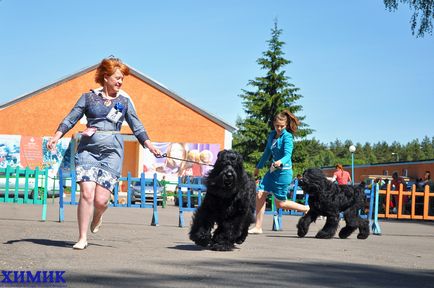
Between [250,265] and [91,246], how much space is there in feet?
7.84

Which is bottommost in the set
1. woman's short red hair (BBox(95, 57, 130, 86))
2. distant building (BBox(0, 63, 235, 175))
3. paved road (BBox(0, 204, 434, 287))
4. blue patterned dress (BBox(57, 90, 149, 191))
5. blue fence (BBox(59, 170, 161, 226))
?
paved road (BBox(0, 204, 434, 287))

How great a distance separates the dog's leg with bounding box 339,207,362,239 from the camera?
12.6 metres

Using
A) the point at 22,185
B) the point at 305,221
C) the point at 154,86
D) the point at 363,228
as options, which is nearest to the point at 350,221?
the point at 363,228

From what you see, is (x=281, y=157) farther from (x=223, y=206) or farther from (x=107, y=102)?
(x=107, y=102)

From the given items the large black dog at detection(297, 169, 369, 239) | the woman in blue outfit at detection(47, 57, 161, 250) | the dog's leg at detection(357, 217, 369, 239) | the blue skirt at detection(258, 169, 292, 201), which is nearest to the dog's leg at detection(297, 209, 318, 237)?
the large black dog at detection(297, 169, 369, 239)

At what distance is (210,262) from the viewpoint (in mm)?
7379

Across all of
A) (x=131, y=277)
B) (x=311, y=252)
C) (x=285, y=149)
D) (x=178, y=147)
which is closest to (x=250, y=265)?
(x=131, y=277)

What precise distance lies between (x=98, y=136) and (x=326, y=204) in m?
5.01

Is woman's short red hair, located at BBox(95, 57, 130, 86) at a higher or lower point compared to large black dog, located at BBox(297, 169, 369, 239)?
higher

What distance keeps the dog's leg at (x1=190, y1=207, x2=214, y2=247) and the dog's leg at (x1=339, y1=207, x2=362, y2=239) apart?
4.39 m

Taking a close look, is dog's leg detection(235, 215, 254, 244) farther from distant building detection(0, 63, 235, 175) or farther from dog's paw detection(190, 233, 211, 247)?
distant building detection(0, 63, 235, 175)

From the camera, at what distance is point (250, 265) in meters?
7.21

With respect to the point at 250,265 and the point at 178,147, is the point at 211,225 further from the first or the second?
the point at 178,147

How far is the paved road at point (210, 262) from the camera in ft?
19.7
